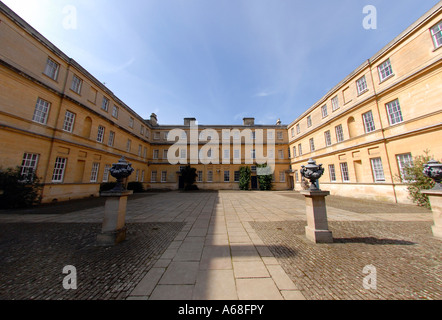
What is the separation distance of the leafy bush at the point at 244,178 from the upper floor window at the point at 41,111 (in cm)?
1981

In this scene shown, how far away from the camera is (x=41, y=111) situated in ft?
34.1

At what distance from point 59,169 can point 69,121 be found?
385 cm

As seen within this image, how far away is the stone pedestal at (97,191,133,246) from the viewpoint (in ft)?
12.5

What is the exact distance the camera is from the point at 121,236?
4035mm

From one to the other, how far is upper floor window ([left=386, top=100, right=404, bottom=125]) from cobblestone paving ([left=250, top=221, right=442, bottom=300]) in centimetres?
897

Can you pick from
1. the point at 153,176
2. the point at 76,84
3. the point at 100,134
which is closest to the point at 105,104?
the point at 76,84

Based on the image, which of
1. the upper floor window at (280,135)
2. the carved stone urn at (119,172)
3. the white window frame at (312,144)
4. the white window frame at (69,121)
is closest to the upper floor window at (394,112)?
the white window frame at (312,144)

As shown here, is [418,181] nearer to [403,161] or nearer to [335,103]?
[403,161]

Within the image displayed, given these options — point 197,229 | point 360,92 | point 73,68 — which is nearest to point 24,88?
point 73,68

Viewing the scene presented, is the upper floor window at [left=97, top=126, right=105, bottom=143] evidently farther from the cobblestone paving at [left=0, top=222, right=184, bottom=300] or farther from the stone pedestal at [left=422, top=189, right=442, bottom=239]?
the stone pedestal at [left=422, top=189, right=442, bottom=239]

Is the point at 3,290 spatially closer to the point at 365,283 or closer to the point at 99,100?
the point at 365,283

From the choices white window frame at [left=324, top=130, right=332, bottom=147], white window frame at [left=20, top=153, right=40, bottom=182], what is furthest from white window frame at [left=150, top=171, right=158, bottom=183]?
white window frame at [left=324, top=130, right=332, bottom=147]

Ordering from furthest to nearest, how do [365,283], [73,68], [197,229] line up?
[73,68], [197,229], [365,283]

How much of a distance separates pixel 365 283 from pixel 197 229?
3945mm
